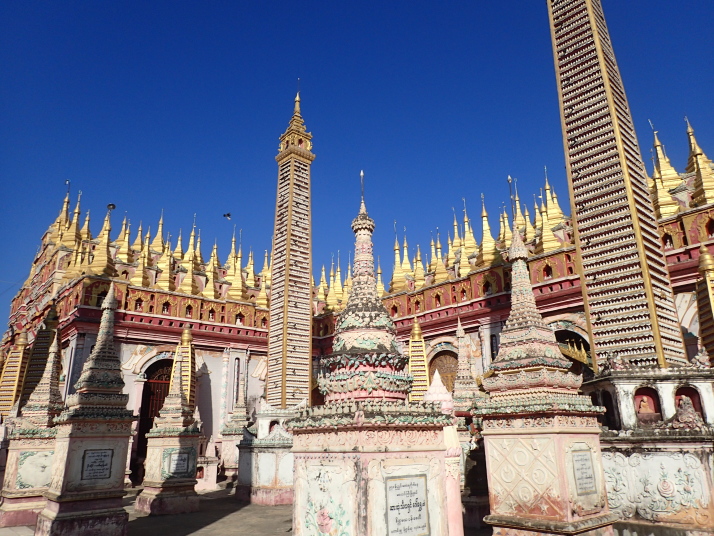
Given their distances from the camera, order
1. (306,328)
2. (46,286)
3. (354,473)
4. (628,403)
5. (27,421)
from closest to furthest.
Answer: (354,473), (628,403), (27,421), (306,328), (46,286)

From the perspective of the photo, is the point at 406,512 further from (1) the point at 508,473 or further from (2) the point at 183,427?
(2) the point at 183,427

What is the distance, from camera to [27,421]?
14.0 metres

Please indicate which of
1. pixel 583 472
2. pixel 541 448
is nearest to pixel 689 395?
pixel 583 472

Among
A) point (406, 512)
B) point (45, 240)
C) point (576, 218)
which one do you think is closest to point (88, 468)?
point (406, 512)

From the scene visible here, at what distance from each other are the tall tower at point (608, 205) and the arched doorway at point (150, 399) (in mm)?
20357

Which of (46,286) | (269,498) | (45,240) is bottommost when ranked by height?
Answer: (269,498)

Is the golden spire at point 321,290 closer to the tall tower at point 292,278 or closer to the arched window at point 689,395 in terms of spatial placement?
the tall tower at point 292,278

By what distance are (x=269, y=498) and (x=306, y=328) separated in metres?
7.98

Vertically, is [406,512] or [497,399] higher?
[497,399]

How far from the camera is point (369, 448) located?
5277 mm

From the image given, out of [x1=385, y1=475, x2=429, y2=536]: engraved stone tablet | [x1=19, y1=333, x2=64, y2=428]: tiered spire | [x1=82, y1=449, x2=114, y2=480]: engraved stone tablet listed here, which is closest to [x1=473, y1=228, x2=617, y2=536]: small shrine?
[x1=385, y1=475, x2=429, y2=536]: engraved stone tablet

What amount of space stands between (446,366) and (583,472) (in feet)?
53.9

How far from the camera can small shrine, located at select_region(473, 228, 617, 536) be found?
787 cm

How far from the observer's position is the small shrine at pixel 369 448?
17.2 feet
